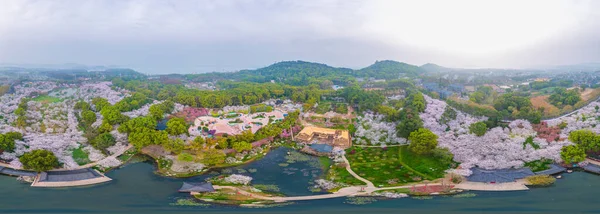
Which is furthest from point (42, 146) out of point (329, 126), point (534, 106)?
point (534, 106)

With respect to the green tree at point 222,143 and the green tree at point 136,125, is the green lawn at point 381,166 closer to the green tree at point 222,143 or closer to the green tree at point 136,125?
the green tree at point 222,143

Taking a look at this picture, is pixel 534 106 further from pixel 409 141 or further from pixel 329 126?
pixel 329 126

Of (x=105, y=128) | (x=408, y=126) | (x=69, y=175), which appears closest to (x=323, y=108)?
(x=408, y=126)

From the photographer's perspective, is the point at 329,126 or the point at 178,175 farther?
the point at 329,126

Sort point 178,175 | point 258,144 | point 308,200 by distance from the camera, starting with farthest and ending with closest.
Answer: point 258,144 → point 178,175 → point 308,200

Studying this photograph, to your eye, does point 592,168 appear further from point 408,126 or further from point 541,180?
point 408,126

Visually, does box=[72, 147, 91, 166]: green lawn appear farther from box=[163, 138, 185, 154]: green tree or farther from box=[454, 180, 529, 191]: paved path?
box=[454, 180, 529, 191]: paved path

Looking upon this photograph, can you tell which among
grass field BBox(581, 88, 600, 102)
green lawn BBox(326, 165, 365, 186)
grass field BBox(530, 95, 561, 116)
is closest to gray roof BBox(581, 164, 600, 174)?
grass field BBox(530, 95, 561, 116)
